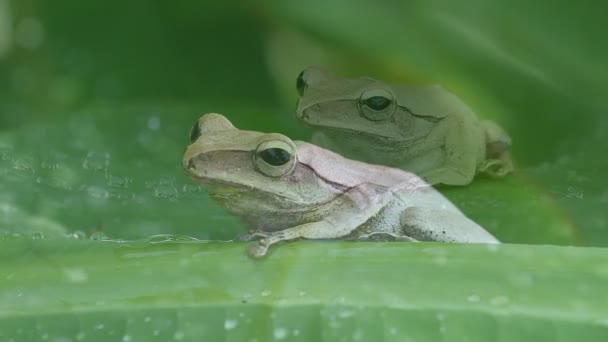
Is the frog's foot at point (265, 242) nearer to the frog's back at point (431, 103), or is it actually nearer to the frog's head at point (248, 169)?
the frog's head at point (248, 169)

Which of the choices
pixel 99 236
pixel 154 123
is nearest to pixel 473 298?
pixel 99 236

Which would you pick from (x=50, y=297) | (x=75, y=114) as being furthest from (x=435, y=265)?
(x=75, y=114)

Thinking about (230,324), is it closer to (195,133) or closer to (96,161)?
(195,133)

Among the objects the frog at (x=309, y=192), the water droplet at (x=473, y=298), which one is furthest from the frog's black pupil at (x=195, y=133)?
→ the water droplet at (x=473, y=298)

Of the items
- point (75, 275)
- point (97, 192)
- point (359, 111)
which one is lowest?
point (75, 275)

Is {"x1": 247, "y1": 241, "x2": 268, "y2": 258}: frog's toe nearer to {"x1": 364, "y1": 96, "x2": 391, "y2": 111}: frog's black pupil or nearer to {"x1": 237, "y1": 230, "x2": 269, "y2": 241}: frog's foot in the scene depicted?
{"x1": 237, "y1": 230, "x2": 269, "y2": 241}: frog's foot

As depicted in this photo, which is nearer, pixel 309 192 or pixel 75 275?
pixel 75 275
